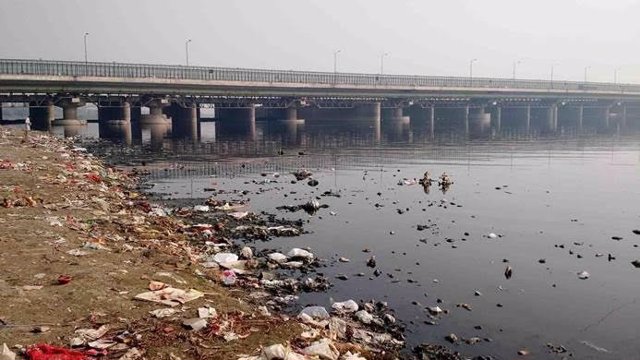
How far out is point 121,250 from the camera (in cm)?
1077

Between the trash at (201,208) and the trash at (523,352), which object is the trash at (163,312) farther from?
the trash at (201,208)

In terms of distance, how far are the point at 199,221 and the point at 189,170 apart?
14.5 metres

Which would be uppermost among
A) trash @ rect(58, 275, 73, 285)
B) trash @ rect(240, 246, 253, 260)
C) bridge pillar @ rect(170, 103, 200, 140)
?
bridge pillar @ rect(170, 103, 200, 140)

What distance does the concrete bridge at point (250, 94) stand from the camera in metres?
62.5

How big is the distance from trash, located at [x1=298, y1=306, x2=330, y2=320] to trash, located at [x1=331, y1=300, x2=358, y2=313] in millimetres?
386

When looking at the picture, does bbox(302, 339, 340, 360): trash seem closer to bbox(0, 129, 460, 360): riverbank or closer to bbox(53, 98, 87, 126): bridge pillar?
bbox(0, 129, 460, 360): riverbank

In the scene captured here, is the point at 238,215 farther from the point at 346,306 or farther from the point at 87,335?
the point at 87,335

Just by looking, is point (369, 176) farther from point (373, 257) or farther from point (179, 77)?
point (179, 77)

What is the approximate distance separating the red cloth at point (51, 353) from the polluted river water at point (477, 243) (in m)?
4.25

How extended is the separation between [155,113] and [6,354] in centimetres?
7133

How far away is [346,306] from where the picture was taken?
9.18 metres

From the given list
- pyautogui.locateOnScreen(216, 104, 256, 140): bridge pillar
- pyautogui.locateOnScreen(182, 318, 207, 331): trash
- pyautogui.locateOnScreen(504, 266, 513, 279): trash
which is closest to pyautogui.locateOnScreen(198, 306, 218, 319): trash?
pyautogui.locateOnScreen(182, 318, 207, 331): trash

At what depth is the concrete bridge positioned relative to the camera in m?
62.5

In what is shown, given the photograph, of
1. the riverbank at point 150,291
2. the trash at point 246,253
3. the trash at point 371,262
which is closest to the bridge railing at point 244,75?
the riverbank at point 150,291
